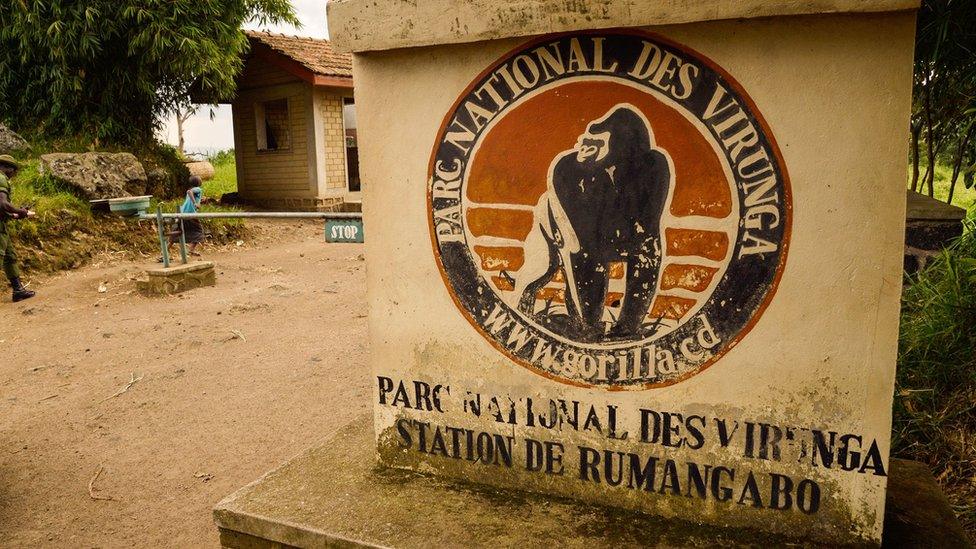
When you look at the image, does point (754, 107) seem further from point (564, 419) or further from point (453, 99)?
point (564, 419)

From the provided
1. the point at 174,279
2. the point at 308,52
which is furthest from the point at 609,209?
the point at 308,52

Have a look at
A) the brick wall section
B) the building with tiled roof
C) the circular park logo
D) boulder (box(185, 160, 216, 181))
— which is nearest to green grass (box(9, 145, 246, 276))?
the building with tiled roof

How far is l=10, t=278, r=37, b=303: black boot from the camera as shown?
24.9 ft

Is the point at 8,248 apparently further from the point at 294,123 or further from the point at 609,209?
the point at 609,209

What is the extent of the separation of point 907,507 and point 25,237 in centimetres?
989

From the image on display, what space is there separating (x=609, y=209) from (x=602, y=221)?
1.2 inches

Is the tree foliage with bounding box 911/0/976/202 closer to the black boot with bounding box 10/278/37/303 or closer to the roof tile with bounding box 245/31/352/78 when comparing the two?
the black boot with bounding box 10/278/37/303

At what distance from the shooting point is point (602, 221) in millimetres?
1547

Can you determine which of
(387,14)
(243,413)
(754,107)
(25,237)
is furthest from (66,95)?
(754,107)

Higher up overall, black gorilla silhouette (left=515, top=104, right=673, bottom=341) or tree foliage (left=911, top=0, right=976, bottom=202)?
tree foliage (left=911, top=0, right=976, bottom=202)

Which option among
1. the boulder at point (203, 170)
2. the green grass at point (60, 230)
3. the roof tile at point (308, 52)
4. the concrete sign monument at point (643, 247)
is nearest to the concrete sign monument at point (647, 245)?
the concrete sign monument at point (643, 247)

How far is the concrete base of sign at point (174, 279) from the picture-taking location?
307 inches

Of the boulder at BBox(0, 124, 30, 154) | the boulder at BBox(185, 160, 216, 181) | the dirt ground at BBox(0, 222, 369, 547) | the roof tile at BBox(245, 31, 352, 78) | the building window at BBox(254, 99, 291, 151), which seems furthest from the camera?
the boulder at BBox(185, 160, 216, 181)

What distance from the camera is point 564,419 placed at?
5.39ft
